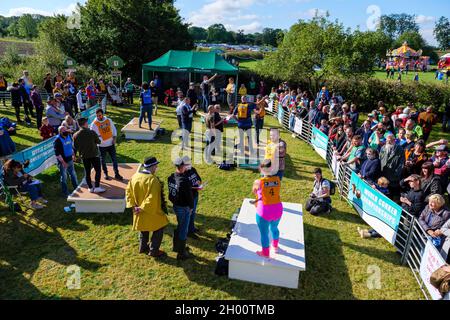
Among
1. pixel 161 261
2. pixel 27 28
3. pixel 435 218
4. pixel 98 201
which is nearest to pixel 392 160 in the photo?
pixel 435 218

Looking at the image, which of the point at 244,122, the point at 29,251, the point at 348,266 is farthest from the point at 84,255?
the point at 244,122

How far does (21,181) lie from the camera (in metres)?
7.54

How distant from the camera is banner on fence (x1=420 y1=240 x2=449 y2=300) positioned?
4.98m

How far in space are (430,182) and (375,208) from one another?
4.70ft

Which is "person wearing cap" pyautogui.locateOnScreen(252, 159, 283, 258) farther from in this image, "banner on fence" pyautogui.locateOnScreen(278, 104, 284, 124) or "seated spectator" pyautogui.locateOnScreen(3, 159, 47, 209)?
"banner on fence" pyautogui.locateOnScreen(278, 104, 284, 124)

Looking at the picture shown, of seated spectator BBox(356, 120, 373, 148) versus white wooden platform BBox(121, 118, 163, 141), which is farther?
white wooden platform BBox(121, 118, 163, 141)

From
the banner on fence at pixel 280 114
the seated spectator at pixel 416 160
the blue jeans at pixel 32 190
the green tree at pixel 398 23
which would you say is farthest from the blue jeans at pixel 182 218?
the green tree at pixel 398 23

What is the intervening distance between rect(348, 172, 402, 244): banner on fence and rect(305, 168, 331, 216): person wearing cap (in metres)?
0.68

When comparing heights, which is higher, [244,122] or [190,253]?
[244,122]

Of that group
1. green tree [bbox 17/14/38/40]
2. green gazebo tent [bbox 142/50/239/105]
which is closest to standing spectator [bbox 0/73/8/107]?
green gazebo tent [bbox 142/50/239/105]

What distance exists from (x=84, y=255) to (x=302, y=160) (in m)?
7.96
